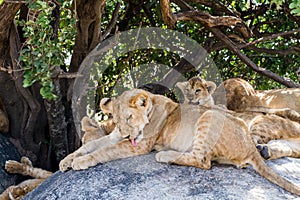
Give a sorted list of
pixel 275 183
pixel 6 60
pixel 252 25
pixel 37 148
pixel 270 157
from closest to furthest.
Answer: pixel 275 183, pixel 270 157, pixel 6 60, pixel 37 148, pixel 252 25

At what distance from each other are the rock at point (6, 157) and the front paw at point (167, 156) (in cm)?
244

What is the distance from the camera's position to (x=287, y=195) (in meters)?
4.42

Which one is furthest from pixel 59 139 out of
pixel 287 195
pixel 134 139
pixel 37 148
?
pixel 287 195

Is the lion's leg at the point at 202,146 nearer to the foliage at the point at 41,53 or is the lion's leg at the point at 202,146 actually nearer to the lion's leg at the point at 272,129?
the lion's leg at the point at 272,129

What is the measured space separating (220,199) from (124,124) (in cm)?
116

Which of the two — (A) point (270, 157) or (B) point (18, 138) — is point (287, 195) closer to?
(A) point (270, 157)

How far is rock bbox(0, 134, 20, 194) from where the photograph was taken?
6.52 meters

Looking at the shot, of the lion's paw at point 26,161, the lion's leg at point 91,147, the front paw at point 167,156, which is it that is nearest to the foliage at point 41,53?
the lion's leg at point 91,147

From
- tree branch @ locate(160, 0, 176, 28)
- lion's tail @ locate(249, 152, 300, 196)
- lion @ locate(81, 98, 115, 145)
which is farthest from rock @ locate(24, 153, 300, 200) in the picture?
tree branch @ locate(160, 0, 176, 28)

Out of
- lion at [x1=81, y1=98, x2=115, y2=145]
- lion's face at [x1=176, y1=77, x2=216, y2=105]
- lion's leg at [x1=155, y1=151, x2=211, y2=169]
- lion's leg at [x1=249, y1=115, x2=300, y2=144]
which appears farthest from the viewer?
lion's face at [x1=176, y1=77, x2=216, y2=105]

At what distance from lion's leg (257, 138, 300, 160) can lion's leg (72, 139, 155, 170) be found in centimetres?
112

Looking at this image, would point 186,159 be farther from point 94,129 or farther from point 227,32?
point 227,32

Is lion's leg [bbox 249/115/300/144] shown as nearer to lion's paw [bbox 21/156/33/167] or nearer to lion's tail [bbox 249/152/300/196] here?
lion's tail [bbox 249/152/300/196]

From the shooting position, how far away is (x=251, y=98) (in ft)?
23.9
